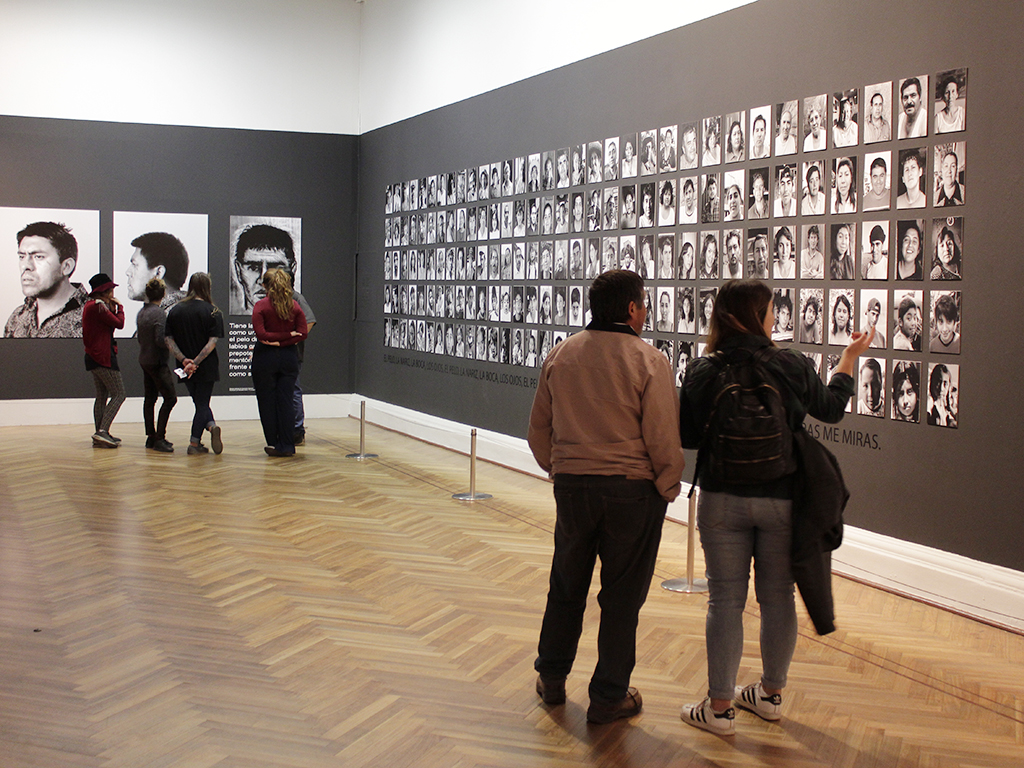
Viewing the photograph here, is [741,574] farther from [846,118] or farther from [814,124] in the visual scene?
[814,124]

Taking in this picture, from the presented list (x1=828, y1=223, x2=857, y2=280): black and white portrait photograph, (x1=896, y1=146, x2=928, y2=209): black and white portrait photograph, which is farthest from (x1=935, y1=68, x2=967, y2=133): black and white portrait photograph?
(x1=828, y1=223, x2=857, y2=280): black and white portrait photograph

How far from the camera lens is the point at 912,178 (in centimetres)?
619

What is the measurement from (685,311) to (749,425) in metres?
4.47

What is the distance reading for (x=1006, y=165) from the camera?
5.61 metres

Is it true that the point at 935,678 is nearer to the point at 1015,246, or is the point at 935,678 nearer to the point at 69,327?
the point at 1015,246

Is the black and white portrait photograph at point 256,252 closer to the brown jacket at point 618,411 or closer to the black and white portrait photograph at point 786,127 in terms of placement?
the black and white portrait photograph at point 786,127

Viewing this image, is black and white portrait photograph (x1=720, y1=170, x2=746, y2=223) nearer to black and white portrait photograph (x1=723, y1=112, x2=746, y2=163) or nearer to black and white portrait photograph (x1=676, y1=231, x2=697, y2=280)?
black and white portrait photograph (x1=723, y1=112, x2=746, y2=163)

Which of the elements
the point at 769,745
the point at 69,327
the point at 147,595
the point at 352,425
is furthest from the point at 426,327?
the point at 769,745

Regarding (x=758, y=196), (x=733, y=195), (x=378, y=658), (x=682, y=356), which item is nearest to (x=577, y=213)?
(x=682, y=356)

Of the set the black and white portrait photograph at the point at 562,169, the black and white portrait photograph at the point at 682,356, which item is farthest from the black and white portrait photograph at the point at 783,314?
the black and white portrait photograph at the point at 562,169

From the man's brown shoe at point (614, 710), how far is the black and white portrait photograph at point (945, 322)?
3.13m

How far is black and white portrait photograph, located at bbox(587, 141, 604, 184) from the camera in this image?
9266 millimetres

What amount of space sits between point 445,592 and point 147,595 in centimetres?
171

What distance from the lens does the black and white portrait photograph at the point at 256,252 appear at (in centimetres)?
1438
